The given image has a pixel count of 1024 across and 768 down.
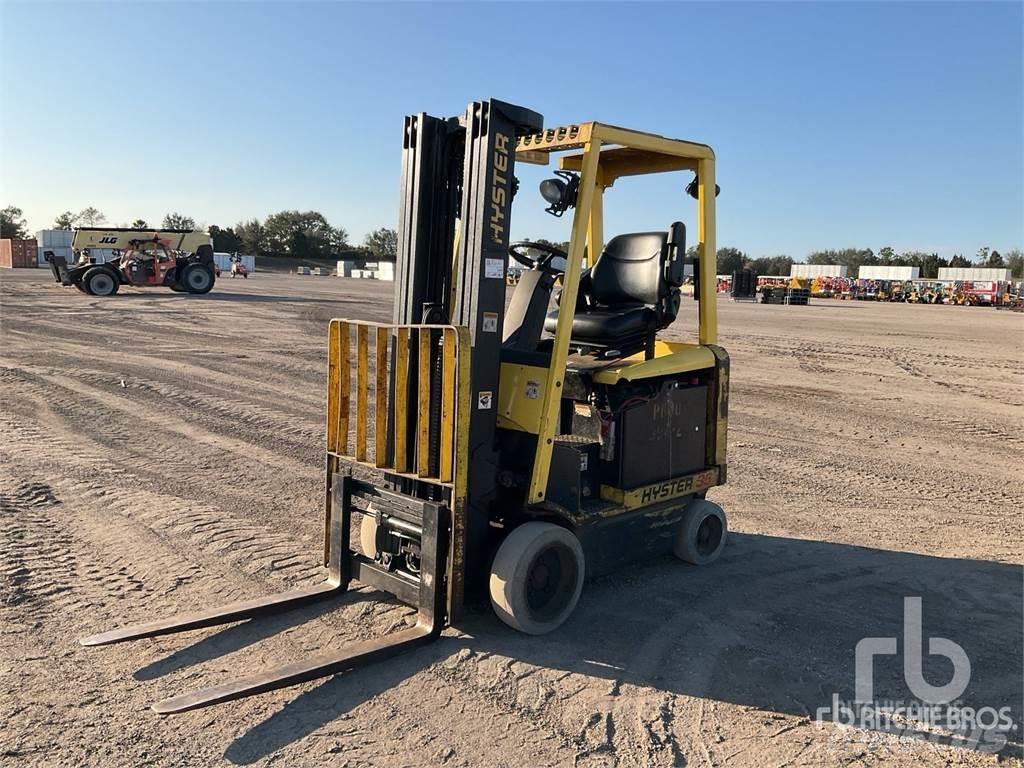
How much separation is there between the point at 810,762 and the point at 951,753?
0.63 metres

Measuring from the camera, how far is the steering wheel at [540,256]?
489cm

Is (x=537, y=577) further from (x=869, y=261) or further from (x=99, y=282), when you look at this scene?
(x=869, y=261)

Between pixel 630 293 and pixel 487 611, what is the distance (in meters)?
2.20

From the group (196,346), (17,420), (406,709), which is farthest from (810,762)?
(196,346)

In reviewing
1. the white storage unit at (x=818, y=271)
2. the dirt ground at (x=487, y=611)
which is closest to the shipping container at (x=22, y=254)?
the dirt ground at (x=487, y=611)

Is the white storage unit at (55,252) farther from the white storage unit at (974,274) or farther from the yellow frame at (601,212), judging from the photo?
the white storage unit at (974,274)

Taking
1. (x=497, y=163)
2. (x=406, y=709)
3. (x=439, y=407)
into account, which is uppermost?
(x=497, y=163)

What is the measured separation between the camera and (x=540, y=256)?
508cm

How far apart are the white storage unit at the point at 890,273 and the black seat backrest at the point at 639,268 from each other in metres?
81.0

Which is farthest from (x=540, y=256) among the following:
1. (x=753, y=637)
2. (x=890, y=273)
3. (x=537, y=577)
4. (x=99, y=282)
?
(x=890, y=273)

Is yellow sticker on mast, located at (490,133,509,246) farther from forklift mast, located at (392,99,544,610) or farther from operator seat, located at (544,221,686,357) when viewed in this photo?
operator seat, located at (544,221,686,357)

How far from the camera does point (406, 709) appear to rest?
3686mm

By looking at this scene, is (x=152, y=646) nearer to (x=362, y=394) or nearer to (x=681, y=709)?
(x=362, y=394)

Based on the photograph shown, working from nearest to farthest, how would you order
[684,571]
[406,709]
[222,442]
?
1. [406,709]
2. [684,571]
3. [222,442]
